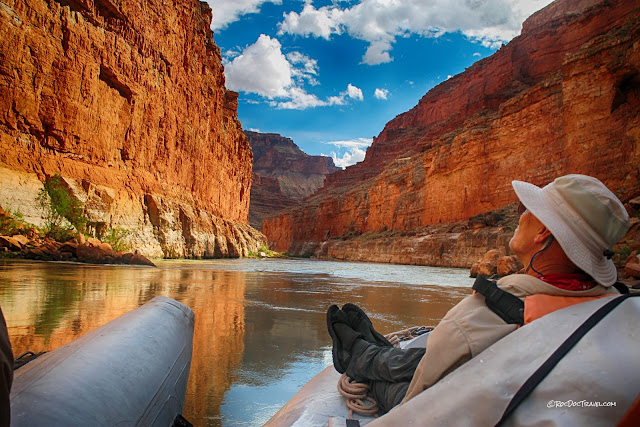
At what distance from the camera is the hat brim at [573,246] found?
106cm

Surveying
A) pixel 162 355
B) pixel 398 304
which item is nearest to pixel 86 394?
pixel 162 355


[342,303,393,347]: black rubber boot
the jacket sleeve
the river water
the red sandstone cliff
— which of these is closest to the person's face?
the jacket sleeve

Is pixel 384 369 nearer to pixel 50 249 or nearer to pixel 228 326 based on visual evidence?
pixel 228 326

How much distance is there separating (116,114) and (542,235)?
66.0 ft

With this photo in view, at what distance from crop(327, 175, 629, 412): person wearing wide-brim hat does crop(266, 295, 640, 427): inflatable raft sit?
0.22 feet

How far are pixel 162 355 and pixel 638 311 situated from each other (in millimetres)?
1771

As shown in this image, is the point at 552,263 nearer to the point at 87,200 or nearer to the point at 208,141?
the point at 87,200

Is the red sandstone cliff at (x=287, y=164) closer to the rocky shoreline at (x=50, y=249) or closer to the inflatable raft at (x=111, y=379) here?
the rocky shoreline at (x=50, y=249)

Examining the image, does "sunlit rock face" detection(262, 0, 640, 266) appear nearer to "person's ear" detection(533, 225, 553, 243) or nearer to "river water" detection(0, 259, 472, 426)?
"river water" detection(0, 259, 472, 426)

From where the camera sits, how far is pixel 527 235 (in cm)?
125

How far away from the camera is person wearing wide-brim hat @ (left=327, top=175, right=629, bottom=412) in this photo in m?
1.03

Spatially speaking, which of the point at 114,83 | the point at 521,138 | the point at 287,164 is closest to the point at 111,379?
the point at 114,83

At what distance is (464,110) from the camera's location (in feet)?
168

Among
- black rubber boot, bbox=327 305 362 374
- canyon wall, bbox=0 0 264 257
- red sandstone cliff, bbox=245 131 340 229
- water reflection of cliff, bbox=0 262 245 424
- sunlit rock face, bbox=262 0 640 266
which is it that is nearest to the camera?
black rubber boot, bbox=327 305 362 374
